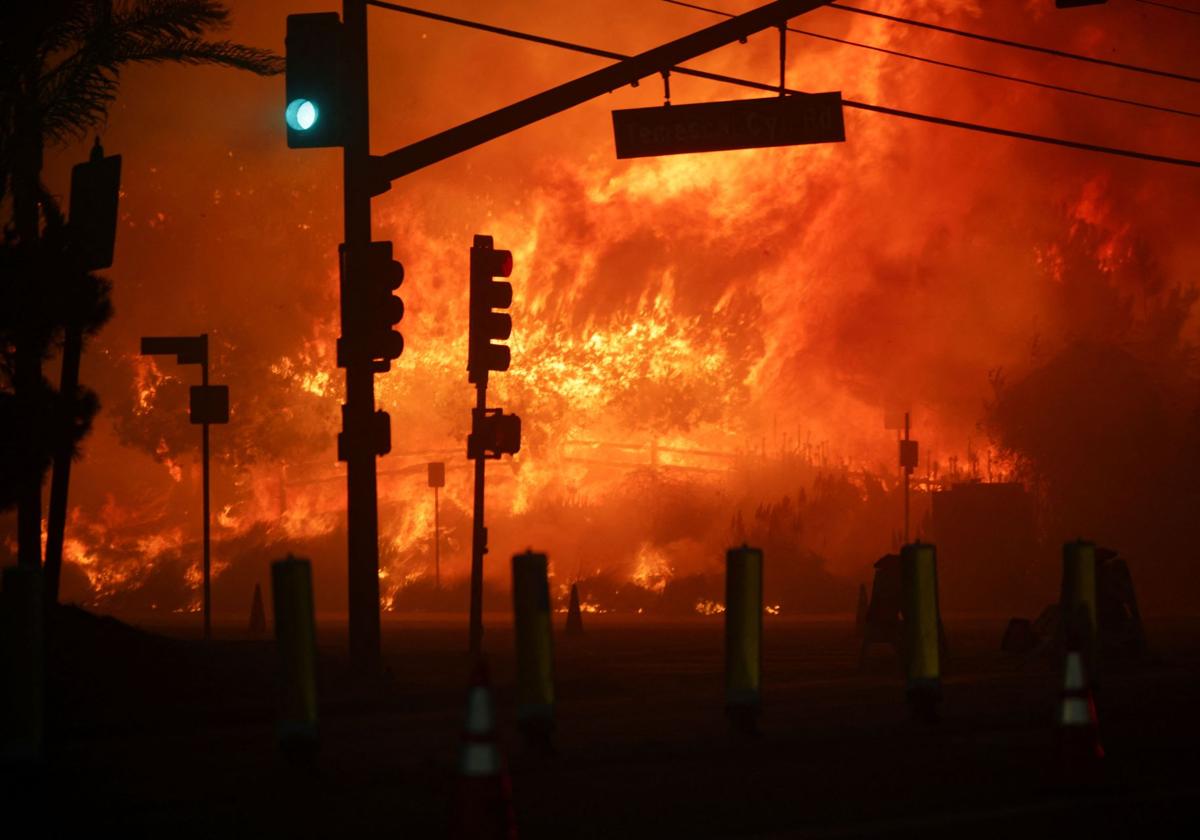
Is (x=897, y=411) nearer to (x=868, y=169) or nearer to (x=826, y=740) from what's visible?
(x=868, y=169)

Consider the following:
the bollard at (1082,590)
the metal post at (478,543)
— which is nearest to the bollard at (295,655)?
the bollard at (1082,590)

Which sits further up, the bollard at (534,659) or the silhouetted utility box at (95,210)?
the silhouetted utility box at (95,210)

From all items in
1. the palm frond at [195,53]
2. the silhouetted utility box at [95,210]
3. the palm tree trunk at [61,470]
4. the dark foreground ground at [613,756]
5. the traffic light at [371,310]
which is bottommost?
the dark foreground ground at [613,756]

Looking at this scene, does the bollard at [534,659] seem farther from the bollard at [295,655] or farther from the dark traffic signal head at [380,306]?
the dark traffic signal head at [380,306]

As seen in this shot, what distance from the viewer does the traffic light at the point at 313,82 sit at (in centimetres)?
1872

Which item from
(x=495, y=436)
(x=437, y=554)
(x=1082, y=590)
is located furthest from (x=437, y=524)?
(x=1082, y=590)

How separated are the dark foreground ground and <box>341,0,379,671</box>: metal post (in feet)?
4.09

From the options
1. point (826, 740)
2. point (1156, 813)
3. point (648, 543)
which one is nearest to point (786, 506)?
point (648, 543)

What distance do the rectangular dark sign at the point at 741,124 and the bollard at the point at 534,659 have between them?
326 inches

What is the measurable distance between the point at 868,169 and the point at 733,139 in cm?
3136

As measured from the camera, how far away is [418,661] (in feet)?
72.0

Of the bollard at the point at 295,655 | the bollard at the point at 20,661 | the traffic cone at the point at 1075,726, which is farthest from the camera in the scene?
the bollard at the point at 295,655

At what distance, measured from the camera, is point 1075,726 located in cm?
1034

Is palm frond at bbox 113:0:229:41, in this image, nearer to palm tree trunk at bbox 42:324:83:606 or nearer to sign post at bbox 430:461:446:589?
palm tree trunk at bbox 42:324:83:606
